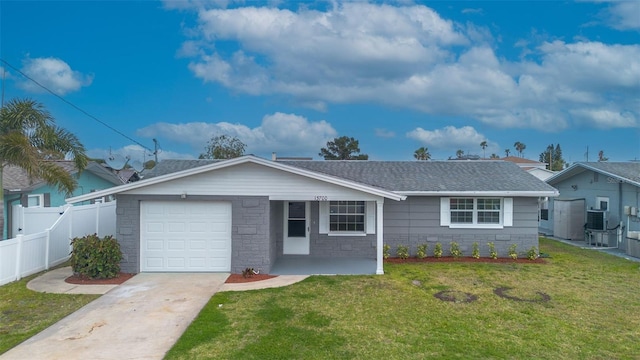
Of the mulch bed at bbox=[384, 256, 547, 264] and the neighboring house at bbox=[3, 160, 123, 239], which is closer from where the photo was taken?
the mulch bed at bbox=[384, 256, 547, 264]

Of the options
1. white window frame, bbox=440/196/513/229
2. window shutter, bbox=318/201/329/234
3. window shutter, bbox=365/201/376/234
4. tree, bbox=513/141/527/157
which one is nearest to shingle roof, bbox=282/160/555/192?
white window frame, bbox=440/196/513/229

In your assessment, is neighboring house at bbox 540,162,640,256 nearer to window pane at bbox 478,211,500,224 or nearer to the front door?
window pane at bbox 478,211,500,224

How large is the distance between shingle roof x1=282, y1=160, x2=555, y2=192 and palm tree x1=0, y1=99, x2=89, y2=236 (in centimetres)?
811

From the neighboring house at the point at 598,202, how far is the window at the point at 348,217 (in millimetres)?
9893

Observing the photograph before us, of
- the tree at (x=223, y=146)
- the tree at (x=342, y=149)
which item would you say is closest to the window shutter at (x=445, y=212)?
the tree at (x=223, y=146)

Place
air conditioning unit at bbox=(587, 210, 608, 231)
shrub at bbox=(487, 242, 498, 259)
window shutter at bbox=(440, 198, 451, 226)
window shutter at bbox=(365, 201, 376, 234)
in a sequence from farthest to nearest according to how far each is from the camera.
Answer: air conditioning unit at bbox=(587, 210, 608, 231)
window shutter at bbox=(440, 198, 451, 226)
shrub at bbox=(487, 242, 498, 259)
window shutter at bbox=(365, 201, 376, 234)

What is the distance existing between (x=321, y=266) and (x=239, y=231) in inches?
105

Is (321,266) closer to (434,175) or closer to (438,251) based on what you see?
(438,251)

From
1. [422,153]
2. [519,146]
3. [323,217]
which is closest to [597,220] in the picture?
[323,217]

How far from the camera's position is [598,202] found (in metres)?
16.7

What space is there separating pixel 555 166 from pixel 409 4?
2137 inches

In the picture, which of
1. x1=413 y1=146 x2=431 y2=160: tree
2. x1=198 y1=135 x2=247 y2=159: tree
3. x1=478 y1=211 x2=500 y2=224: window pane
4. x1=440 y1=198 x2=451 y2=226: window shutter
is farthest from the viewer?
x1=413 y1=146 x2=431 y2=160: tree

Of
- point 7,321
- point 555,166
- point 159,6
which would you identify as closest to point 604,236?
point 7,321

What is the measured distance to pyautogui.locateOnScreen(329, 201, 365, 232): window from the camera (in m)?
13.1
